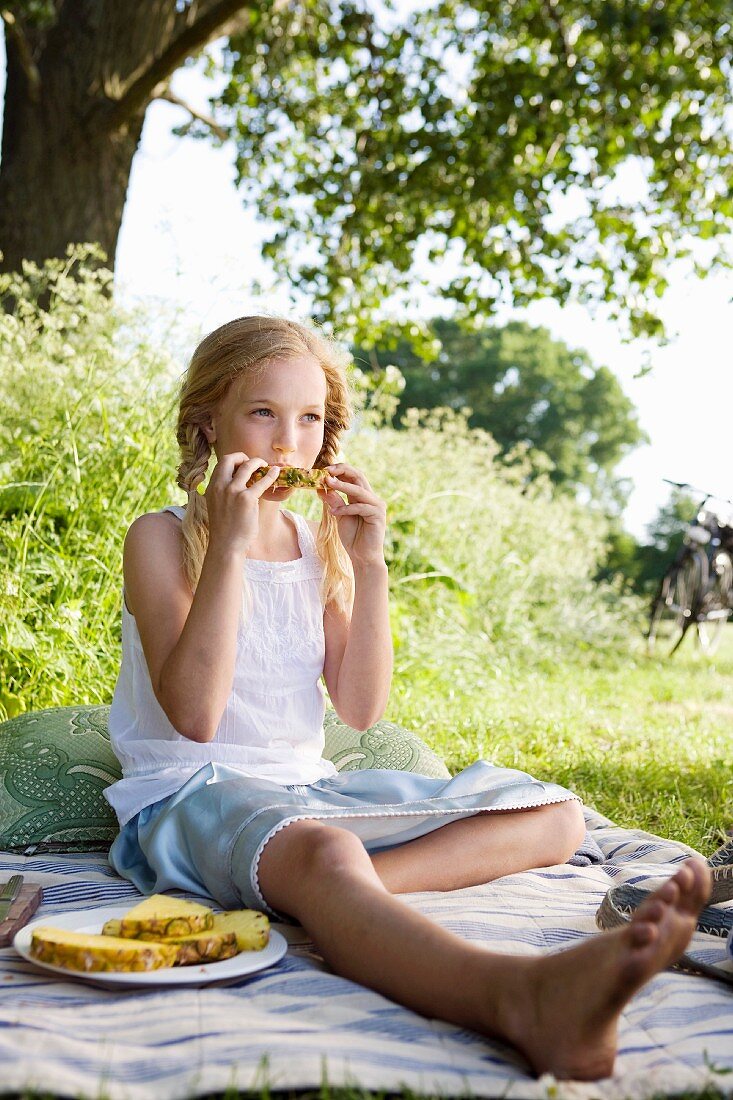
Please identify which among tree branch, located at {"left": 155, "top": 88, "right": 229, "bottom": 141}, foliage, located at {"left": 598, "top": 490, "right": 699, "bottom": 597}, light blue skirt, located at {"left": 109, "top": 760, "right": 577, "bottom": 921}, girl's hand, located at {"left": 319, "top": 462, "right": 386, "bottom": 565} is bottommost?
light blue skirt, located at {"left": 109, "top": 760, "right": 577, "bottom": 921}

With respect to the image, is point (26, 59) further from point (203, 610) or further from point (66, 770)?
point (203, 610)

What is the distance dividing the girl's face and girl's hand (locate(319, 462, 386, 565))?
0.09 meters

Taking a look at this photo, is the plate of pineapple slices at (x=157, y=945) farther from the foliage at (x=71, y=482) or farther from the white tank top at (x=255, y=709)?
the foliage at (x=71, y=482)

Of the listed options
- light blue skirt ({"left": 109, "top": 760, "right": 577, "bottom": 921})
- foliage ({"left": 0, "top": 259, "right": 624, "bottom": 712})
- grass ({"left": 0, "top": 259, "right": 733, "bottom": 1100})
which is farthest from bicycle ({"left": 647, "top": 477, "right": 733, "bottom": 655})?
light blue skirt ({"left": 109, "top": 760, "right": 577, "bottom": 921})

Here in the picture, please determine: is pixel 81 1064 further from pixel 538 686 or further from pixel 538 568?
pixel 538 568

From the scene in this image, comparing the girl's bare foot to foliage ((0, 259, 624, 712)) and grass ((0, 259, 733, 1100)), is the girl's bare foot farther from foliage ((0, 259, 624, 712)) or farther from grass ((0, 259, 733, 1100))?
foliage ((0, 259, 624, 712))

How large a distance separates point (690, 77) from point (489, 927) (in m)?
7.16

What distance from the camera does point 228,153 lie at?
950cm

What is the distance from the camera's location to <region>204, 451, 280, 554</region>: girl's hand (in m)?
2.02

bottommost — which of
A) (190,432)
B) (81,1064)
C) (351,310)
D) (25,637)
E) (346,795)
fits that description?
(81,1064)

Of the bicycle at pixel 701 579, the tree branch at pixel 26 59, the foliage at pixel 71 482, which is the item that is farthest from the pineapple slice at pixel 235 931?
the bicycle at pixel 701 579

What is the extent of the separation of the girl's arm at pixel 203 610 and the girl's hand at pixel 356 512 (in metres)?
0.19

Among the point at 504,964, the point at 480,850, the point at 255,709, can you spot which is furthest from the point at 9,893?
the point at 504,964

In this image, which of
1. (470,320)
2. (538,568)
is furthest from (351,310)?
(538,568)
